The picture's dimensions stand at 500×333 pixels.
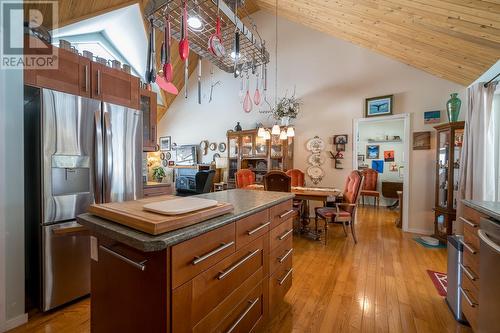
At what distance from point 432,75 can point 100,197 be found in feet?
16.1

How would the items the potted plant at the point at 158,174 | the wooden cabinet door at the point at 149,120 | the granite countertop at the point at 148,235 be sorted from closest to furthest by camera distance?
1. the granite countertop at the point at 148,235
2. the wooden cabinet door at the point at 149,120
3. the potted plant at the point at 158,174

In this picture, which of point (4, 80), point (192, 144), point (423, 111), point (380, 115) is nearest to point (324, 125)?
point (380, 115)

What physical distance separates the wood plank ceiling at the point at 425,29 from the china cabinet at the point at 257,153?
7.45ft

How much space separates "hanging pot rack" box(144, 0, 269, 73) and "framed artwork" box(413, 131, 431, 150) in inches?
128

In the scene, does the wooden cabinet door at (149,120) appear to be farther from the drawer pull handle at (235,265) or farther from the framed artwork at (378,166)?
the framed artwork at (378,166)

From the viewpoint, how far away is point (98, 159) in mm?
1844

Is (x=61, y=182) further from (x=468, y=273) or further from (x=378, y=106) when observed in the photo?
(x=378, y=106)

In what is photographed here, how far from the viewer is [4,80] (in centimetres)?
139

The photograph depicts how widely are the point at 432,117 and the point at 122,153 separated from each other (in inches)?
178

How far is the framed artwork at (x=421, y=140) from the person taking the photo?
359 centimetres

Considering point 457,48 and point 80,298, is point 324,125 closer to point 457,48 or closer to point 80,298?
point 457,48

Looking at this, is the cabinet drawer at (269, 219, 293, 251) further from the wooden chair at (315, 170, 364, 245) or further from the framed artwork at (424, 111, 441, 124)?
the framed artwork at (424, 111, 441, 124)

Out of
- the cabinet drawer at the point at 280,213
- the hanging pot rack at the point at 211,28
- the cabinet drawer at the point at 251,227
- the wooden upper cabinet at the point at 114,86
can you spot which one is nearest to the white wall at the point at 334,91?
the wooden upper cabinet at the point at 114,86

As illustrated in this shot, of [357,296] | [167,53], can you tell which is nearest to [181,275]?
[167,53]
